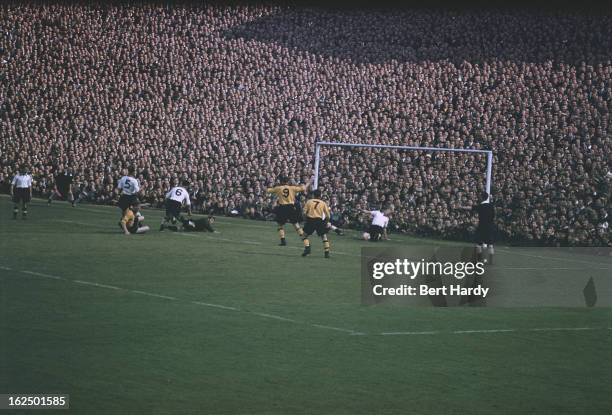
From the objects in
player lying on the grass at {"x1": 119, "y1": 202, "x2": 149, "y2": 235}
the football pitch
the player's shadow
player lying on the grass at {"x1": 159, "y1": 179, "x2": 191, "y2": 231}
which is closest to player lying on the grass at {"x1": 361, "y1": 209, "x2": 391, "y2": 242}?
player lying on the grass at {"x1": 159, "y1": 179, "x2": 191, "y2": 231}

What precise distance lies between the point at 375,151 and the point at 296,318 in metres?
20.2

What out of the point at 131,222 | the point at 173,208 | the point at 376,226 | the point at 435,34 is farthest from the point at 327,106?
the point at 131,222

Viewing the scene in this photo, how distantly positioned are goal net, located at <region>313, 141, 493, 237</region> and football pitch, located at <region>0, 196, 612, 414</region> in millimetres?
10315

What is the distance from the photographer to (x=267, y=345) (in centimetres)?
1332

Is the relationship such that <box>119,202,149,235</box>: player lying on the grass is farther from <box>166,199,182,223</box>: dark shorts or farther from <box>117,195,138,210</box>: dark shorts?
<box>166,199,182,223</box>: dark shorts

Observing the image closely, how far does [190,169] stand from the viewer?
41.0m

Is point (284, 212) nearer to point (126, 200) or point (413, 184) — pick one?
point (126, 200)

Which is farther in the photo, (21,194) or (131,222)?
(21,194)

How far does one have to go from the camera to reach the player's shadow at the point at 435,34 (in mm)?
38594

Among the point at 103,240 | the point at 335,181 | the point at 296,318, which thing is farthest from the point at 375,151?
the point at 296,318

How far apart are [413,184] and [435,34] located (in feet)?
41.2

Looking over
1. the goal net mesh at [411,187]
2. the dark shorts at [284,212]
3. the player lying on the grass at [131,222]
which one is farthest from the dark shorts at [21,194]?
the goal net mesh at [411,187]

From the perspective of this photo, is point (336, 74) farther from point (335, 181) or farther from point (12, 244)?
point (12, 244)

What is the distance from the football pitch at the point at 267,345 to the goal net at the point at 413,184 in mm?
10315
